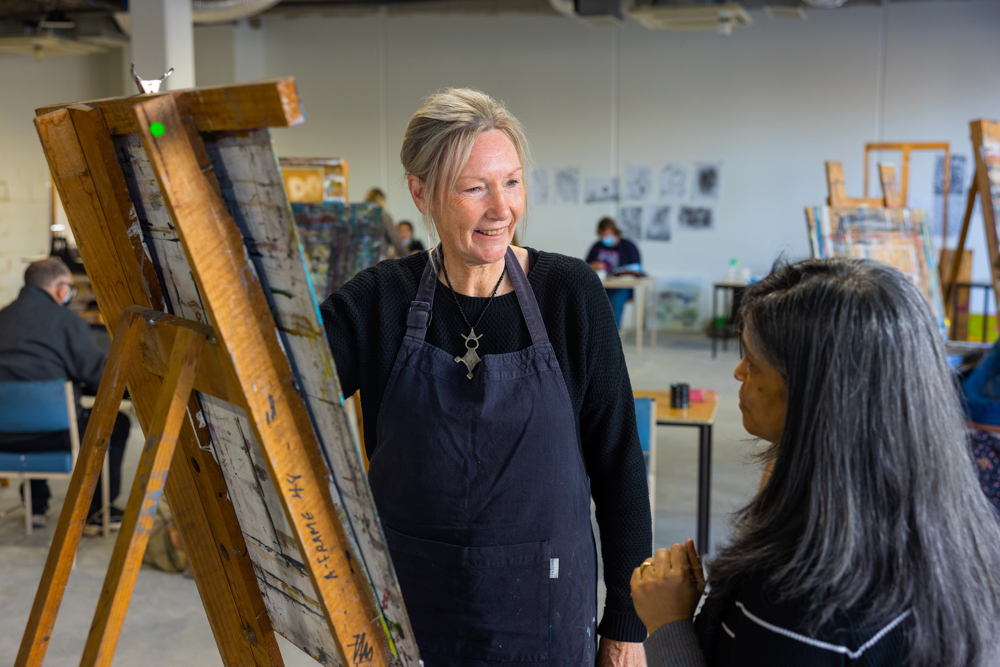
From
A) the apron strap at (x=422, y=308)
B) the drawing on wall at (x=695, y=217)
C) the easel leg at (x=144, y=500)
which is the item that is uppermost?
the drawing on wall at (x=695, y=217)

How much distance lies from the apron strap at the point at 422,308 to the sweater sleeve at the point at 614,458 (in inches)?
9.7

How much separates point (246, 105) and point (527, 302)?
0.75 metres

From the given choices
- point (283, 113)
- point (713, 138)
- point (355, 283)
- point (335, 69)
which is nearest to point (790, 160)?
point (713, 138)

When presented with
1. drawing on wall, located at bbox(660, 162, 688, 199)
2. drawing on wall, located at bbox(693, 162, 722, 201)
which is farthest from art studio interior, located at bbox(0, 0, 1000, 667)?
drawing on wall, located at bbox(660, 162, 688, 199)

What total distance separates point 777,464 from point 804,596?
15cm

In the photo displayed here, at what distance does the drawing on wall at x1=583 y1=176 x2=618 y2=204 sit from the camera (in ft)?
34.6

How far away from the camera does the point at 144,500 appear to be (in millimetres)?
913

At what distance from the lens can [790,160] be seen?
977 cm

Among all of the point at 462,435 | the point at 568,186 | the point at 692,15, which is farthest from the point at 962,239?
the point at 568,186

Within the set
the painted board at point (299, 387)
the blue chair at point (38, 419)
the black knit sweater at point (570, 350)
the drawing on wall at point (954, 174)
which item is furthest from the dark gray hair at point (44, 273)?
the drawing on wall at point (954, 174)

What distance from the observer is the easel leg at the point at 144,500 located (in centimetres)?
90

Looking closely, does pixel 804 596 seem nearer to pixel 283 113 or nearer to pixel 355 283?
pixel 283 113

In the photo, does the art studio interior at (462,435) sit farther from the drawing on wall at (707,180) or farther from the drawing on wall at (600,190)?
the drawing on wall at (600,190)

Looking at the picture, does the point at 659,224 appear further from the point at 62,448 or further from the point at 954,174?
the point at 62,448
